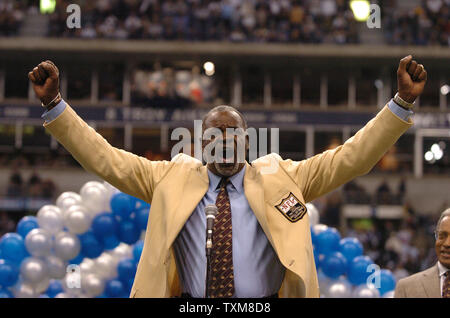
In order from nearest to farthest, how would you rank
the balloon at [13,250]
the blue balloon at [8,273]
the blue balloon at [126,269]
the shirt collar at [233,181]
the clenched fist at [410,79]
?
the clenched fist at [410,79], the shirt collar at [233,181], the blue balloon at [126,269], the blue balloon at [8,273], the balloon at [13,250]

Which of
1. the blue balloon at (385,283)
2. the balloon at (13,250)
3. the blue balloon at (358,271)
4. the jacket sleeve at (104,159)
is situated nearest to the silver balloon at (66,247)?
the balloon at (13,250)

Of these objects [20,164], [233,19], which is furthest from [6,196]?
[233,19]

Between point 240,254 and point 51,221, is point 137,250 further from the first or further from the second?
point 240,254

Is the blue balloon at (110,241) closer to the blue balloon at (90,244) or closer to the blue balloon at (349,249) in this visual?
the blue balloon at (90,244)

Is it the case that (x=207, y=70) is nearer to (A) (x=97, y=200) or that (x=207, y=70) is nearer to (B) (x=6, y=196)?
(B) (x=6, y=196)

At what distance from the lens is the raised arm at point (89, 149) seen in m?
3.13

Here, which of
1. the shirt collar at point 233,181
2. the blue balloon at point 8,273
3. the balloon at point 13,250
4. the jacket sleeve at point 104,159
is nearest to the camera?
the jacket sleeve at point 104,159

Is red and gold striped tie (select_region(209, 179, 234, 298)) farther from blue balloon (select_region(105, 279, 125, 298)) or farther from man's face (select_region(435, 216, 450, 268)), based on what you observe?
blue balloon (select_region(105, 279, 125, 298))

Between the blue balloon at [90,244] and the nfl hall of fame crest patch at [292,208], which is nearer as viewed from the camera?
the nfl hall of fame crest patch at [292,208]

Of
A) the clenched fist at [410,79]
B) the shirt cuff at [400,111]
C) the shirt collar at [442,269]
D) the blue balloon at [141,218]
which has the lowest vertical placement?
the blue balloon at [141,218]

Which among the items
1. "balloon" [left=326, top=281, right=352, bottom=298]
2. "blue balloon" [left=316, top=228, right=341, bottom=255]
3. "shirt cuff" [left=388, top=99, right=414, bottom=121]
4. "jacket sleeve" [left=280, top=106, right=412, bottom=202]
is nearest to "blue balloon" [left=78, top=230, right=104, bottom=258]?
"blue balloon" [left=316, top=228, right=341, bottom=255]

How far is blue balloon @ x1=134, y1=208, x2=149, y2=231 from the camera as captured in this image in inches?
328

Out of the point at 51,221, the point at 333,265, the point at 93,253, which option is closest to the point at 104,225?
the point at 93,253

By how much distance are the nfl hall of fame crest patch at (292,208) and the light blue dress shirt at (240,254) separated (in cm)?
13
